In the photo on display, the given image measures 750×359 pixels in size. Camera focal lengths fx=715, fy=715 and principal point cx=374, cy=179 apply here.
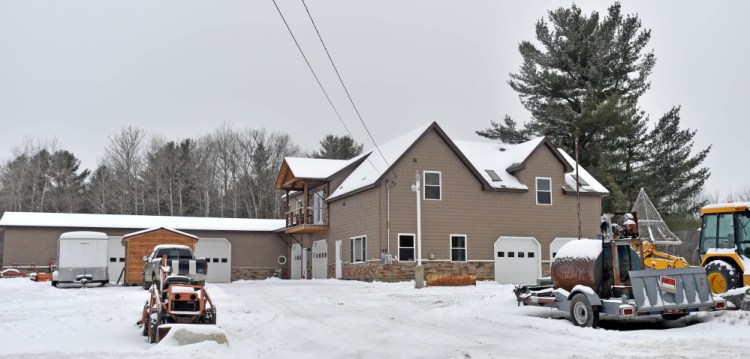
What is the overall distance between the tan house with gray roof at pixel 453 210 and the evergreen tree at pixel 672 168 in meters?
13.3

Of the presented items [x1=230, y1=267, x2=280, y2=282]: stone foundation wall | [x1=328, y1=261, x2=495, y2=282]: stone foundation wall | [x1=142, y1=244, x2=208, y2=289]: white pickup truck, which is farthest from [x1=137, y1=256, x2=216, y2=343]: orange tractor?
[x1=230, y1=267, x2=280, y2=282]: stone foundation wall

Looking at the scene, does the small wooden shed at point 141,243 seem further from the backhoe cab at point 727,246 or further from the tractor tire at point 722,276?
the tractor tire at point 722,276

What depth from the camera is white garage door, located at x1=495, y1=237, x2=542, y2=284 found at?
35.0 metres

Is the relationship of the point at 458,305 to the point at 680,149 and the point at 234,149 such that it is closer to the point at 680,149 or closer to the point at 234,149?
the point at 680,149

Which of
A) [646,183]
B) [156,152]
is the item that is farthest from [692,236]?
[156,152]

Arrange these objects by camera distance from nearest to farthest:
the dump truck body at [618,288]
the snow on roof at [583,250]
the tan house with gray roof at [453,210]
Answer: the dump truck body at [618,288] → the snow on roof at [583,250] → the tan house with gray roof at [453,210]

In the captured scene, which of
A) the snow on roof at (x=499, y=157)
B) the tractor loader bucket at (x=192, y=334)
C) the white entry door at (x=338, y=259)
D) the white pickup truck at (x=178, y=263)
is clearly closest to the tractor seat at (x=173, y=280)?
the tractor loader bucket at (x=192, y=334)

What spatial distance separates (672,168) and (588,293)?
39.4 metres

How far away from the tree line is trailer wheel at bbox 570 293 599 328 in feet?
170

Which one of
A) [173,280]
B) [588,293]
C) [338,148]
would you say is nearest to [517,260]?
[588,293]

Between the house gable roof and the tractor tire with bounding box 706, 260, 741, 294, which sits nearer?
the tractor tire with bounding box 706, 260, 741, 294

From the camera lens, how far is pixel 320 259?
4062cm

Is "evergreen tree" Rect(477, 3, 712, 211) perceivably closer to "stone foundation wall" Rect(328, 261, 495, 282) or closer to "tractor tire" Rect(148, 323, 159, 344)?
"stone foundation wall" Rect(328, 261, 495, 282)

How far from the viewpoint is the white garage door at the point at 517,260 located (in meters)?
35.0
